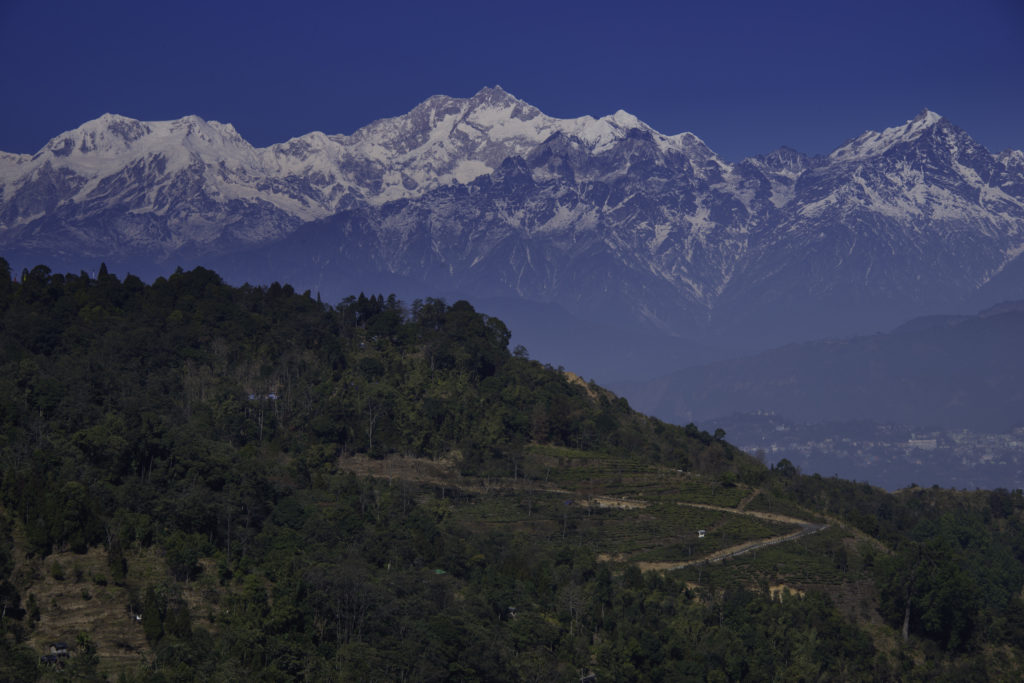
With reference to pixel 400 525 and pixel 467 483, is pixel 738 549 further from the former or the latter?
pixel 400 525

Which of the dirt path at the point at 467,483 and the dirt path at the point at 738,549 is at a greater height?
the dirt path at the point at 467,483

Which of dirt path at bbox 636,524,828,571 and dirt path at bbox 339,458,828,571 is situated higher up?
dirt path at bbox 339,458,828,571

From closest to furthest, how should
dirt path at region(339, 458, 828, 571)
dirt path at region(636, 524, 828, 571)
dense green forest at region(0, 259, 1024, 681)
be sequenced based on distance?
dense green forest at region(0, 259, 1024, 681)
dirt path at region(636, 524, 828, 571)
dirt path at region(339, 458, 828, 571)

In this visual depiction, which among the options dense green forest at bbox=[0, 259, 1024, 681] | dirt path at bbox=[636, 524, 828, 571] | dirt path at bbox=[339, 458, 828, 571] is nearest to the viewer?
dense green forest at bbox=[0, 259, 1024, 681]

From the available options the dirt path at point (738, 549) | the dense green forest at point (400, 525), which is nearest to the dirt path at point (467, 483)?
the dirt path at point (738, 549)

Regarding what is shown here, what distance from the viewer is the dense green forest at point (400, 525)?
1786 inches

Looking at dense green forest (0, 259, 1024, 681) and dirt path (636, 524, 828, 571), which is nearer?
dense green forest (0, 259, 1024, 681)

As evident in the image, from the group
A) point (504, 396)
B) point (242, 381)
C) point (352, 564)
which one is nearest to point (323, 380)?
point (242, 381)

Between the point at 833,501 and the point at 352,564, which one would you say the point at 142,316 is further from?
the point at 833,501

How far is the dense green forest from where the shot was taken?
45.4m

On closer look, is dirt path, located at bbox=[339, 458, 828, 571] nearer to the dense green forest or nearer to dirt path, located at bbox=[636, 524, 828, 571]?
dirt path, located at bbox=[636, 524, 828, 571]

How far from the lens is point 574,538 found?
66500 mm

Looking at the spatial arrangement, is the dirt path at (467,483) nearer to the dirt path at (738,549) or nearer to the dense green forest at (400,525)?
the dirt path at (738,549)

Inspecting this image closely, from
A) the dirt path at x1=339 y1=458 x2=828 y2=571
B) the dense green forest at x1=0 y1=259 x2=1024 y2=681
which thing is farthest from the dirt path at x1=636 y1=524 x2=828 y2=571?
the dense green forest at x1=0 y1=259 x2=1024 y2=681
